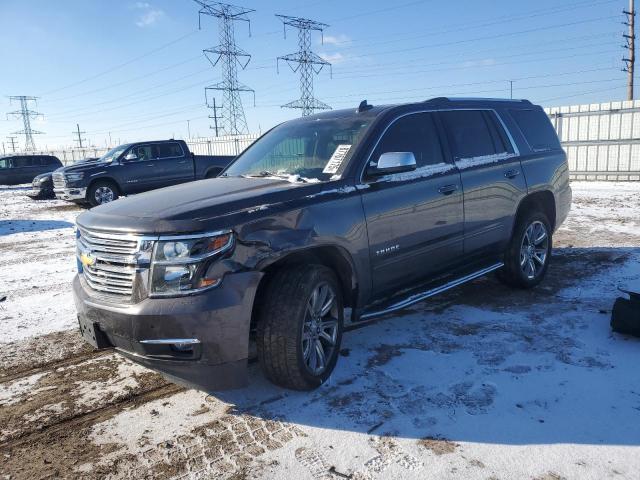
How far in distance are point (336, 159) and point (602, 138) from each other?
16.3 metres

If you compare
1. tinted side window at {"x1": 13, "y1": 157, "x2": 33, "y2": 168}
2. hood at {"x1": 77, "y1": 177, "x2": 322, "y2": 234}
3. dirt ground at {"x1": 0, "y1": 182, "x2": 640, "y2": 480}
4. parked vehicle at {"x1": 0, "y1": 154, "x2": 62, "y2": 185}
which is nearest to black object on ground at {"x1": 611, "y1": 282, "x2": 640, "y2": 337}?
dirt ground at {"x1": 0, "y1": 182, "x2": 640, "y2": 480}

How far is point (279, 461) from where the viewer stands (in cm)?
275

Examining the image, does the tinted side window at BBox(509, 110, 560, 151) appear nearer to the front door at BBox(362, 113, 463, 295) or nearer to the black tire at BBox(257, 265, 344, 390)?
the front door at BBox(362, 113, 463, 295)

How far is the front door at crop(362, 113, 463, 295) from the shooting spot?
151 inches

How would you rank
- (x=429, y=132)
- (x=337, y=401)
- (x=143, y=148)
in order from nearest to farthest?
(x=337, y=401) < (x=429, y=132) < (x=143, y=148)

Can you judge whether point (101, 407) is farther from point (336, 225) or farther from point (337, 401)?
point (336, 225)

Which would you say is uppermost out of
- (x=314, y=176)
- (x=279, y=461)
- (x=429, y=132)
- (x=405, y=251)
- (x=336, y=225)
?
(x=429, y=132)

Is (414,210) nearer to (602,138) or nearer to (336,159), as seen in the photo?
(336,159)

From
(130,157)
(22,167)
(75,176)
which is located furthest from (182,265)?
(22,167)

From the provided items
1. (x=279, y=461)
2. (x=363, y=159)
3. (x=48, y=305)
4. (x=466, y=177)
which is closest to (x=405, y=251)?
(x=363, y=159)

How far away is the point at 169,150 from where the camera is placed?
15102 millimetres

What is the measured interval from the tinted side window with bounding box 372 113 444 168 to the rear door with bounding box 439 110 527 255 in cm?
23

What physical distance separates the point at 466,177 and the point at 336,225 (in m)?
1.76

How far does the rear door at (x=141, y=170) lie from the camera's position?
47.3 ft
